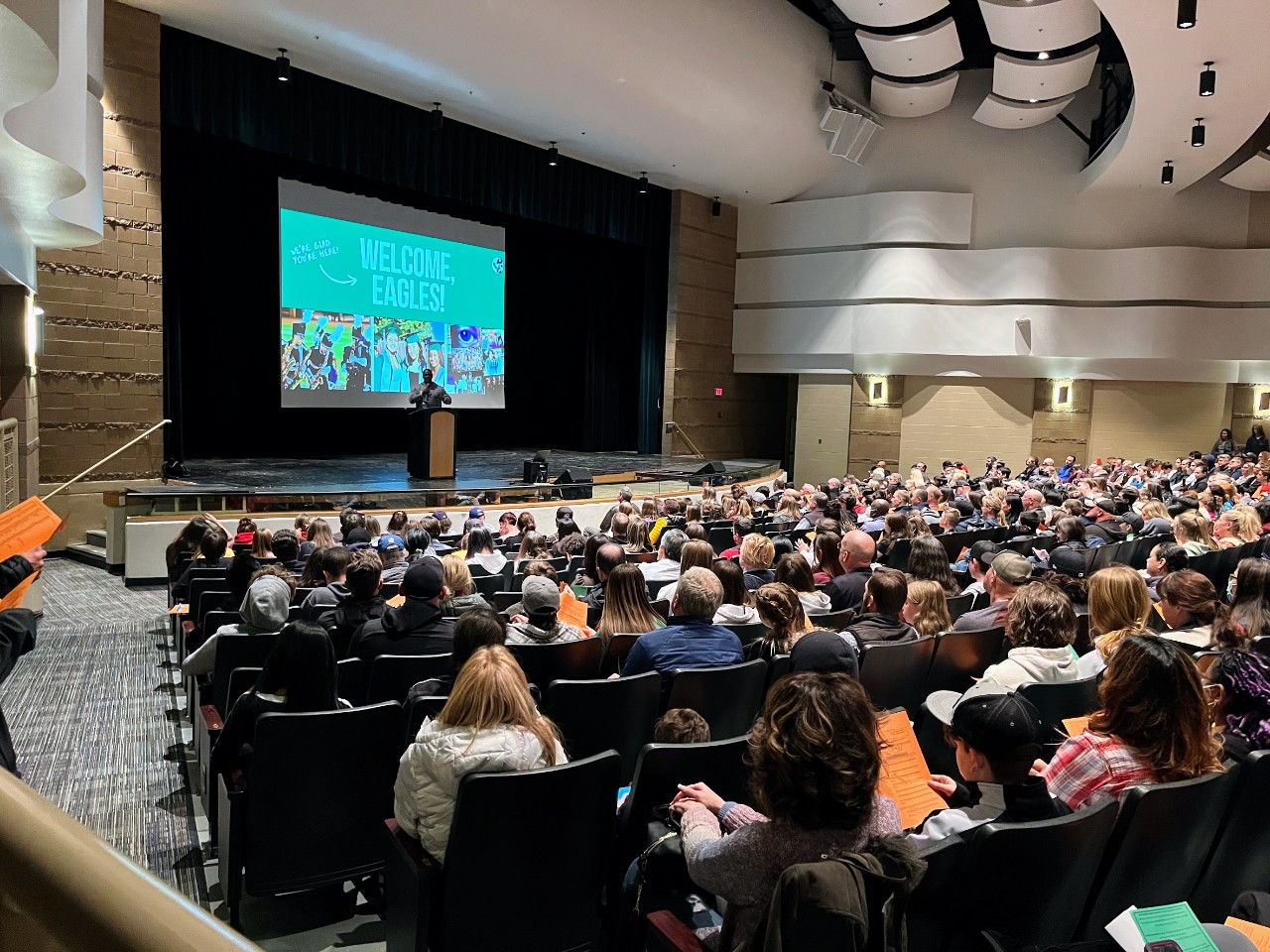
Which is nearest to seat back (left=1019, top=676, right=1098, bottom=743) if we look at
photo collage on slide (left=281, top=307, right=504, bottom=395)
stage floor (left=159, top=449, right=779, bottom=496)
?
stage floor (left=159, top=449, right=779, bottom=496)

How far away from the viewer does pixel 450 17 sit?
1081cm

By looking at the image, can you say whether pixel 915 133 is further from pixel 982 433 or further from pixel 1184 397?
pixel 1184 397

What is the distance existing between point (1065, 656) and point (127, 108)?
11312mm

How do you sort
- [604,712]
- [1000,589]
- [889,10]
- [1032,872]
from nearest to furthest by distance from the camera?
[1032,872], [604,712], [1000,589], [889,10]

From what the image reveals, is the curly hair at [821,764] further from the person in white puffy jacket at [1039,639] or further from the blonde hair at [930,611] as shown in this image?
the blonde hair at [930,611]

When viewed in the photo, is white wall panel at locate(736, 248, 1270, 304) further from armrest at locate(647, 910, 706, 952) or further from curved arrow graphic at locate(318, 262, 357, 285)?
armrest at locate(647, 910, 706, 952)

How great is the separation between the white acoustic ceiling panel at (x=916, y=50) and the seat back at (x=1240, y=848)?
13091mm

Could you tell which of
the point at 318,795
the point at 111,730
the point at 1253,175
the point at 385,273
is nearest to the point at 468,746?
the point at 318,795

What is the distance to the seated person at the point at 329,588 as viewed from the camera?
4496mm

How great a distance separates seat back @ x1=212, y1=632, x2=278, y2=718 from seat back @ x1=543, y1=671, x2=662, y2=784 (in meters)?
1.34

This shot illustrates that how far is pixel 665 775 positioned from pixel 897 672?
1667mm

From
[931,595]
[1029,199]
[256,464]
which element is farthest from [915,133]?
[931,595]

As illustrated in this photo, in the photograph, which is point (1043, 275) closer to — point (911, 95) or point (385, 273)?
point (911, 95)

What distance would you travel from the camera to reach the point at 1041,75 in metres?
14.2
